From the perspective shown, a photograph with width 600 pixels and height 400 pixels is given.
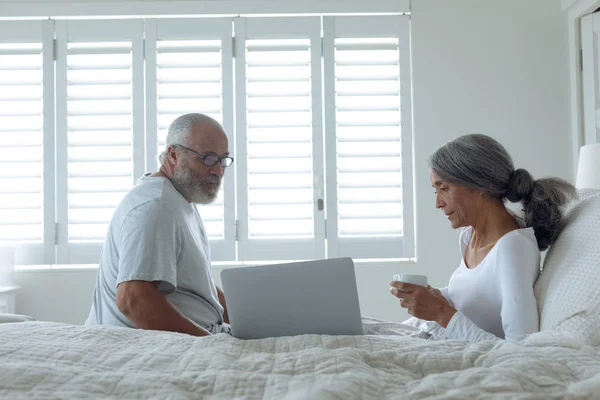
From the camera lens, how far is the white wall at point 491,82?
3.74 metres

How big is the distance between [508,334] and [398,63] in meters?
2.49

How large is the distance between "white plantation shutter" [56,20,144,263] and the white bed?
2.53 meters

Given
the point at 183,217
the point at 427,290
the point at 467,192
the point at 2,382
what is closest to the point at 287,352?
the point at 2,382

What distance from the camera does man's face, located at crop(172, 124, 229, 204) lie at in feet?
7.51

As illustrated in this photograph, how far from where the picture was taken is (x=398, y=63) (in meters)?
3.77

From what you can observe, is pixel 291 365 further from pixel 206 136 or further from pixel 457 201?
pixel 206 136

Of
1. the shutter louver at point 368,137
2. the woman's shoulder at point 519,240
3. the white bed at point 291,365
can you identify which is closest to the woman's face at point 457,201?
the woman's shoulder at point 519,240

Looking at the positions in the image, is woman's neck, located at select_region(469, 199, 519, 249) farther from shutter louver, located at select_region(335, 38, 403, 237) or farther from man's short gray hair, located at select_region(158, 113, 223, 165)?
shutter louver, located at select_region(335, 38, 403, 237)

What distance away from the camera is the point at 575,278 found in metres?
1.43

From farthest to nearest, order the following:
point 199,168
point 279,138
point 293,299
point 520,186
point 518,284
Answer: point 279,138 → point 199,168 → point 520,186 → point 518,284 → point 293,299

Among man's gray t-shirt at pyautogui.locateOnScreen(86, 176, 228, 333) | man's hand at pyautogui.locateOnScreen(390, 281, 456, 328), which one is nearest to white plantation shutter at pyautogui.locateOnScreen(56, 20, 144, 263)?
man's gray t-shirt at pyautogui.locateOnScreen(86, 176, 228, 333)

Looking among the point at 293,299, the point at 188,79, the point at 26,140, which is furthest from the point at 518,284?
the point at 26,140

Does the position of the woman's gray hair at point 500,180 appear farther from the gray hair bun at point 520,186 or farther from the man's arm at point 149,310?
the man's arm at point 149,310

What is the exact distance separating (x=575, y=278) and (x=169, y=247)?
1114 millimetres
